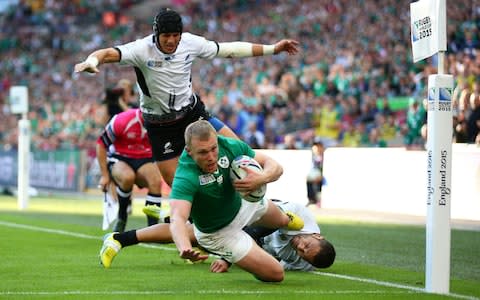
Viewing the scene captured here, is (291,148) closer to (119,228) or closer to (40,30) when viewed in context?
(119,228)

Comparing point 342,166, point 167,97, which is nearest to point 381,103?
point 342,166

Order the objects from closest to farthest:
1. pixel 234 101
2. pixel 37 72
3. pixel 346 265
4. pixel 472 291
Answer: pixel 472 291 → pixel 346 265 → pixel 234 101 → pixel 37 72

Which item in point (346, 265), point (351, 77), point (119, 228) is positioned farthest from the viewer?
point (351, 77)

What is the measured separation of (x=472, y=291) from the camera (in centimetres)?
836

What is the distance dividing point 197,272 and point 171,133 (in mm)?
2155

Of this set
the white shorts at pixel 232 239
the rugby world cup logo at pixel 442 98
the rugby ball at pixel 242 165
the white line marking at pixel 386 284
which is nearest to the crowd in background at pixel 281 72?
the white line marking at pixel 386 284

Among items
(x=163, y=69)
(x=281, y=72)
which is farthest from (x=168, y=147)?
(x=281, y=72)

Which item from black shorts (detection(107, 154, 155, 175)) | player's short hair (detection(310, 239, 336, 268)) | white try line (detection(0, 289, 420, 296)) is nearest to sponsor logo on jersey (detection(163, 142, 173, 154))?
player's short hair (detection(310, 239, 336, 268))

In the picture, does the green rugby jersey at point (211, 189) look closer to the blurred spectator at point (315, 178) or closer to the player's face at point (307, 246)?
the player's face at point (307, 246)

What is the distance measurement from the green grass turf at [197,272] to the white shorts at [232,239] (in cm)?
27

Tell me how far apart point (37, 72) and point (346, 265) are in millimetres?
36576

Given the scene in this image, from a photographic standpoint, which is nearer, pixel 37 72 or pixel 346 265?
pixel 346 265

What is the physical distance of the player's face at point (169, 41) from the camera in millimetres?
10508

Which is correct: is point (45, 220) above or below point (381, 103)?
below
